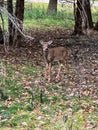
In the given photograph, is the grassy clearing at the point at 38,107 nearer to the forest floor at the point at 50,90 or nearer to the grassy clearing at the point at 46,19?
the forest floor at the point at 50,90

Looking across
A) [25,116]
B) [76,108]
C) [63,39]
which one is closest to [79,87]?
[76,108]

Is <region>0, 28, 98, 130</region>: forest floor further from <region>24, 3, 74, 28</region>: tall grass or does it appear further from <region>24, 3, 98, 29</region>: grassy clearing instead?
<region>24, 3, 74, 28</region>: tall grass

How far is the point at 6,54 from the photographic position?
13906mm

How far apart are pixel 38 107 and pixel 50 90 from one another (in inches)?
56.1

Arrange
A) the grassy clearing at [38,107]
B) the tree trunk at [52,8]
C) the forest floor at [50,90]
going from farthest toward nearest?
1. the tree trunk at [52,8]
2. the forest floor at [50,90]
3. the grassy clearing at [38,107]

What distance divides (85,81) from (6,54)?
3842 mm

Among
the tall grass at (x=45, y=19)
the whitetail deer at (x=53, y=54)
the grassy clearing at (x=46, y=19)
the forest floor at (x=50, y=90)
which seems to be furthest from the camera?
the tall grass at (x=45, y=19)

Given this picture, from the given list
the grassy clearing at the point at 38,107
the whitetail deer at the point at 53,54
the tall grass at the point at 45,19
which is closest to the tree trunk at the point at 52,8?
the tall grass at the point at 45,19

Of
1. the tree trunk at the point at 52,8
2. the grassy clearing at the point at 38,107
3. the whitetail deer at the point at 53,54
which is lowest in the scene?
the grassy clearing at the point at 38,107

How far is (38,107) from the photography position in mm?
8508

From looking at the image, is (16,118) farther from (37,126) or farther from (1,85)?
(1,85)

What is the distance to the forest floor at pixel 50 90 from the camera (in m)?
7.59

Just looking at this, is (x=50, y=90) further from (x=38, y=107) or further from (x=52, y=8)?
(x=52, y=8)

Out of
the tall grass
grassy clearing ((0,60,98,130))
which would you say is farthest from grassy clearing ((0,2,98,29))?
grassy clearing ((0,60,98,130))
